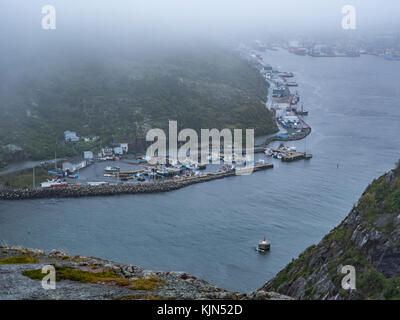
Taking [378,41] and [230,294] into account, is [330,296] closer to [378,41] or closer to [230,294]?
[230,294]

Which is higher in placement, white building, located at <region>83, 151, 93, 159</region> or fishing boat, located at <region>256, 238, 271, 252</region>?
white building, located at <region>83, 151, 93, 159</region>

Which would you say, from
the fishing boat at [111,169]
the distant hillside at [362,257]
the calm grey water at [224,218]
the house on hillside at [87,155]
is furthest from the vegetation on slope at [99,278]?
the house on hillside at [87,155]

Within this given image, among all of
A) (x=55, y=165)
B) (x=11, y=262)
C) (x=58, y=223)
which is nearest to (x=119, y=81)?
(x=55, y=165)

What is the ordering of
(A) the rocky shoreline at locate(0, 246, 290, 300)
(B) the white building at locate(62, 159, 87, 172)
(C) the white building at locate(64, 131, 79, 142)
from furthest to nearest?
(C) the white building at locate(64, 131, 79, 142) → (B) the white building at locate(62, 159, 87, 172) → (A) the rocky shoreline at locate(0, 246, 290, 300)

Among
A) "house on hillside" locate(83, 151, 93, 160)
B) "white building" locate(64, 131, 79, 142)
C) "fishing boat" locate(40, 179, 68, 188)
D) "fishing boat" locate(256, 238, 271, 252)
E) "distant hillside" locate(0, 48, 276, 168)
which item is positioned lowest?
"fishing boat" locate(256, 238, 271, 252)

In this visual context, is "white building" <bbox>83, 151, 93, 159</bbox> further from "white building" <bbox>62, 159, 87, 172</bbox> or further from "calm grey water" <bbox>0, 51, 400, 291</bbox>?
"calm grey water" <bbox>0, 51, 400, 291</bbox>

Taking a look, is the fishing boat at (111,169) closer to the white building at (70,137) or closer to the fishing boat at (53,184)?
the fishing boat at (53,184)

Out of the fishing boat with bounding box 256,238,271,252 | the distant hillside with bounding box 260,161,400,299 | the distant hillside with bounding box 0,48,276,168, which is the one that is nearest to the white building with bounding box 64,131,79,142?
the distant hillside with bounding box 0,48,276,168

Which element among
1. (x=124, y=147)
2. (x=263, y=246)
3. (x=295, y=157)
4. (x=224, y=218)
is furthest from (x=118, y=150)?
(x=263, y=246)
